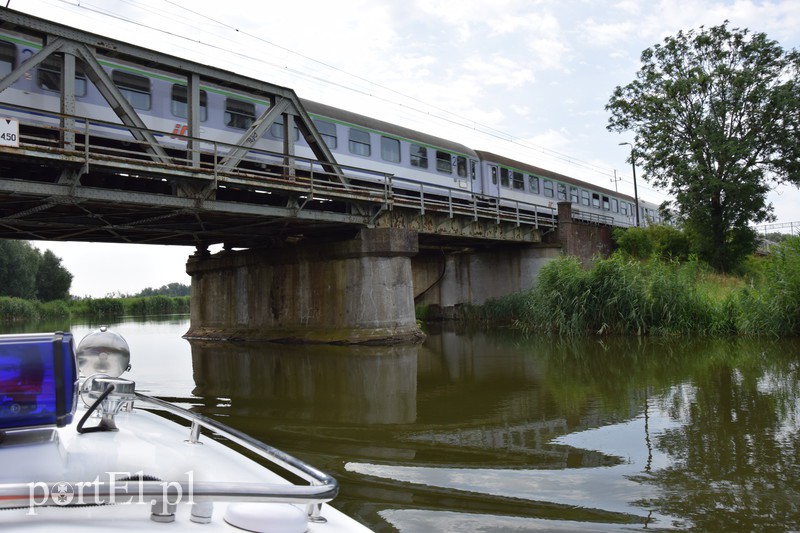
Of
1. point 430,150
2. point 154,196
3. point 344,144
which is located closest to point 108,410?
point 154,196

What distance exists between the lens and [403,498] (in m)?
4.05

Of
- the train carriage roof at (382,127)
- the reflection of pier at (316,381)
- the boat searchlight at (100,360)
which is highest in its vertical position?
the train carriage roof at (382,127)

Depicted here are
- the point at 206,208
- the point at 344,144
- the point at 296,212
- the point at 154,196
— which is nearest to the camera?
the point at 154,196

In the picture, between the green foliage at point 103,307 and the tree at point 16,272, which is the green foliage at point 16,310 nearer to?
the green foliage at point 103,307

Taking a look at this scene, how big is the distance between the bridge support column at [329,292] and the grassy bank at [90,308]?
31.2 m

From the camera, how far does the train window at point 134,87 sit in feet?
45.7

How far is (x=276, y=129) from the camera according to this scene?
56.3 feet

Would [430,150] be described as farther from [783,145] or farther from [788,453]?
[788,453]

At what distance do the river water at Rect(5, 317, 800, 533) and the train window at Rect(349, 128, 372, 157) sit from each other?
8.33 meters

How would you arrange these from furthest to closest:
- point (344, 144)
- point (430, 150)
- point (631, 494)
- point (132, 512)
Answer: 1. point (430, 150)
2. point (344, 144)
3. point (631, 494)
4. point (132, 512)

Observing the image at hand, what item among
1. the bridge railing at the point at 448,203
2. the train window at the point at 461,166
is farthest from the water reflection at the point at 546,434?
the train window at the point at 461,166

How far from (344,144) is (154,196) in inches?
290

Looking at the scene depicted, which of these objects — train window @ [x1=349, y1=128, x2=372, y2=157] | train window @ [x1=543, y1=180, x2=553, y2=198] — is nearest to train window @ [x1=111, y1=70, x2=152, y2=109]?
train window @ [x1=349, y1=128, x2=372, y2=157]

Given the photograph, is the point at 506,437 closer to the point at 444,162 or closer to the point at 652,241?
the point at 444,162
